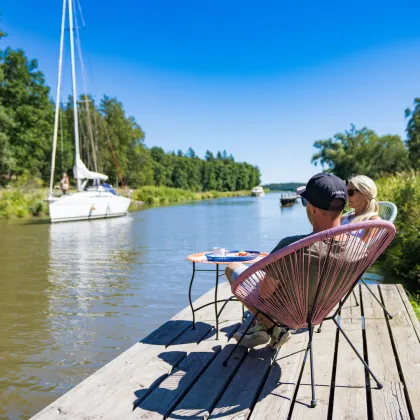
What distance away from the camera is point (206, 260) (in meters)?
3.80

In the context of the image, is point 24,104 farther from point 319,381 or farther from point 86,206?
point 319,381

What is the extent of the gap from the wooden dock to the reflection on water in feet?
5.25

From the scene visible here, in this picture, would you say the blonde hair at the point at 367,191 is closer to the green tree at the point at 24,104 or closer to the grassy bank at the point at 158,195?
the green tree at the point at 24,104

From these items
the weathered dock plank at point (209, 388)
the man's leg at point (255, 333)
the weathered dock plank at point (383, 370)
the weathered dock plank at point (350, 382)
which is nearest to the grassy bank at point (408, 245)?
the weathered dock plank at point (383, 370)

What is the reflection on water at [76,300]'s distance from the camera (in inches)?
199

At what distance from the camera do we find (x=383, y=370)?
3145 mm

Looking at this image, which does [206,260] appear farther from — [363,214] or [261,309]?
[363,214]

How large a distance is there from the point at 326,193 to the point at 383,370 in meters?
1.25

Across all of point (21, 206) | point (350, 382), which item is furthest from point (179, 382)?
point (21, 206)

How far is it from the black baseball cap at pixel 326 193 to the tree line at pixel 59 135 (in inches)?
1020

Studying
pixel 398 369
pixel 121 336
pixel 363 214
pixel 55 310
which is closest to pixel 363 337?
pixel 398 369

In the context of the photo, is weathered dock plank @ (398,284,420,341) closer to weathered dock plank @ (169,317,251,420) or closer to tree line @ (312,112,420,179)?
weathered dock plank @ (169,317,251,420)

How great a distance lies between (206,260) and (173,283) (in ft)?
20.4

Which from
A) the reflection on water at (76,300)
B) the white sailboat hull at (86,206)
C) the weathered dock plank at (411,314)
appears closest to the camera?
the weathered dock plank at (411,314)
